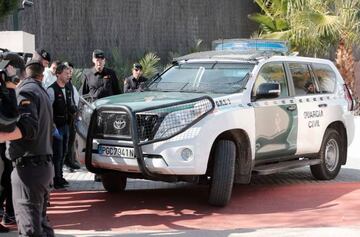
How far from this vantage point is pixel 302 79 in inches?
374

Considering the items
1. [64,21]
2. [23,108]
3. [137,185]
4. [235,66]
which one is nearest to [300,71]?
[235,66]

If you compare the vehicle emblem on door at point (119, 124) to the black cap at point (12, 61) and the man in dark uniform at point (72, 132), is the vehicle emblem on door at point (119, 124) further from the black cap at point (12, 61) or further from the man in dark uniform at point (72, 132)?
the black cap at point (12, 61)

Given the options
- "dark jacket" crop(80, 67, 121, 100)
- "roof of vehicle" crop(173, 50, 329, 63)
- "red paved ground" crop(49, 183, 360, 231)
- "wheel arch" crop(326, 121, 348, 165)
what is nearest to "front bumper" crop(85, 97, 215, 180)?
"red paved ground" crop(49, 183, 360, 231)

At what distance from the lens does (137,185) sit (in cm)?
960

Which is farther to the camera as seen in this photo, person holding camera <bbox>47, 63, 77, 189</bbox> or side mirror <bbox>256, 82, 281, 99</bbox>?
person holding camera <bbox>47, 63, 77, 189</bbox>

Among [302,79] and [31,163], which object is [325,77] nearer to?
[302,79]

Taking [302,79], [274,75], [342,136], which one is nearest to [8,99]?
[274,75]

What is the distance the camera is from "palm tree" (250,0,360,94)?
1819cm

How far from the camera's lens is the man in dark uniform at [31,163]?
5.09m

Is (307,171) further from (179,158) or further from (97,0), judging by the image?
(97,0)

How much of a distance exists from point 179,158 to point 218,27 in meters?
13.3

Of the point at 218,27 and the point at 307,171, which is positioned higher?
the point at 218,27

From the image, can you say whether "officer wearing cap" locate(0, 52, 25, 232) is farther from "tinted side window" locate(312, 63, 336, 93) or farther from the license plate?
"tinted side window" locate(312, 63, 336, 93)

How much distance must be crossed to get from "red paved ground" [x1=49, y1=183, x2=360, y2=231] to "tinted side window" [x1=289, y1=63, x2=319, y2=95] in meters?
1.41
